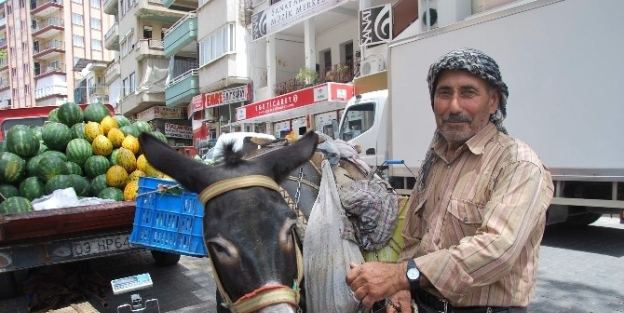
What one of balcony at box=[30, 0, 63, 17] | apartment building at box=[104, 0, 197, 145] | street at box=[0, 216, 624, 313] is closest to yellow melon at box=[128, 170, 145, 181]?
street at box=[0, 216, 624, 313]

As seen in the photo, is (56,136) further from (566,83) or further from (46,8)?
(46,8)

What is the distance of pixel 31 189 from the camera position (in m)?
4.80

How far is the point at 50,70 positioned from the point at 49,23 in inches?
319

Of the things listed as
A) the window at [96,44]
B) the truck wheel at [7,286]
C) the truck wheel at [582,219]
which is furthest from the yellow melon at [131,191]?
the window at [96,44]

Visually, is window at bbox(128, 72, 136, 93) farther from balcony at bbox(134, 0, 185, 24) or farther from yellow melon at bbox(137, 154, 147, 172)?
yellow melon at bbox(137, 154, 147, 172)

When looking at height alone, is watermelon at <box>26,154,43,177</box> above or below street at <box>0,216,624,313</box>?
above

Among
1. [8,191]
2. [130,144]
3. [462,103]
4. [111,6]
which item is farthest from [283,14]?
[111,6]

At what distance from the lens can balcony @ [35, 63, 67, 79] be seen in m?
64.9

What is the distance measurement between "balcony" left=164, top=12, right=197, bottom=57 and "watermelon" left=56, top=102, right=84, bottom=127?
2289 centimetres

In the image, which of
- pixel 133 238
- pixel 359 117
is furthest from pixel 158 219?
pixel 359 117

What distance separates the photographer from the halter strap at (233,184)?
189 cm

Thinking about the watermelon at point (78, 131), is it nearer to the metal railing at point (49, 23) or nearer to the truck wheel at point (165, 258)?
the truck wheel at point (165, 258)

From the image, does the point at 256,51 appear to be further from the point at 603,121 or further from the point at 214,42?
the point at 603,121

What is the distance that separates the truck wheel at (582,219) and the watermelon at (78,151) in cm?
846
